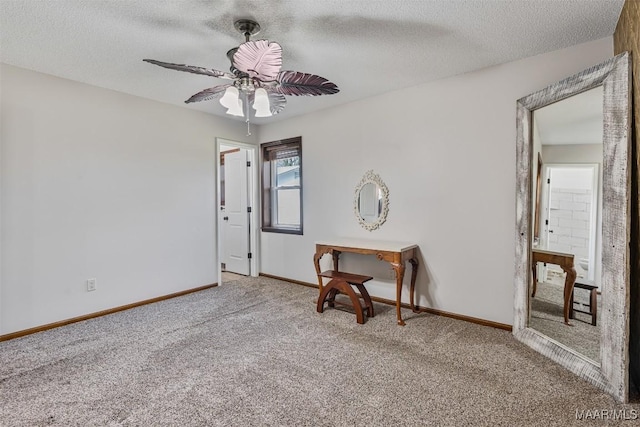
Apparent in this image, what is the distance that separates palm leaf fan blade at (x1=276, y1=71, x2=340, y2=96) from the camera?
214 centimetres

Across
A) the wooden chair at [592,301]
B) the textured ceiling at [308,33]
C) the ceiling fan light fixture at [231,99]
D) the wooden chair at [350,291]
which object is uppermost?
the textured ceiling at [308,33]

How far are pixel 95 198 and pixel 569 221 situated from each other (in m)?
4.26

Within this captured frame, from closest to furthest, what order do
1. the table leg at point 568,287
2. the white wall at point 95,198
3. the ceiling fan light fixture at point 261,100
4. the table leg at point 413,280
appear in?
the ceiling fan light fixture at point 261,100 → the table leg at point 568,287 → the white wall at point 95,198 → the table leg at point 413,280

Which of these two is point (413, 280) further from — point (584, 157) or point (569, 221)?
point (584, 157)

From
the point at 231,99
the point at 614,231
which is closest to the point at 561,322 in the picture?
the point at 614,231

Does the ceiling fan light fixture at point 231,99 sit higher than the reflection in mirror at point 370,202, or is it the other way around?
the ceiling fan light fixture at point 231,99

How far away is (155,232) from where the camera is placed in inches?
152

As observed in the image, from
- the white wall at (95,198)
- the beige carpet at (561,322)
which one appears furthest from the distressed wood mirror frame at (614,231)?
the white wall at (95,198)

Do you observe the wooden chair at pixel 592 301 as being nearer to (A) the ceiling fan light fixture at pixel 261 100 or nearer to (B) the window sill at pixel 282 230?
(A) the ceiling fan light fixture at pixel 261 100

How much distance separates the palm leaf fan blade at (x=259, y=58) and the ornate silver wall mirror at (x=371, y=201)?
1976 mm

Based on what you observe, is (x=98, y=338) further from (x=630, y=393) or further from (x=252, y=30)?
(x=630, y=393)

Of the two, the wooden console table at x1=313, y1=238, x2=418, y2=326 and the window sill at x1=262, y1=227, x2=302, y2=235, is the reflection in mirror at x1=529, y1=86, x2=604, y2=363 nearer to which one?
the wooden console table at x1=313, y1=238, x2=418, y2=326

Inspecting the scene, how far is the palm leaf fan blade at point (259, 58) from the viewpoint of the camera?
1752mm

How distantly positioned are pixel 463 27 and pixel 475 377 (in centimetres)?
238
